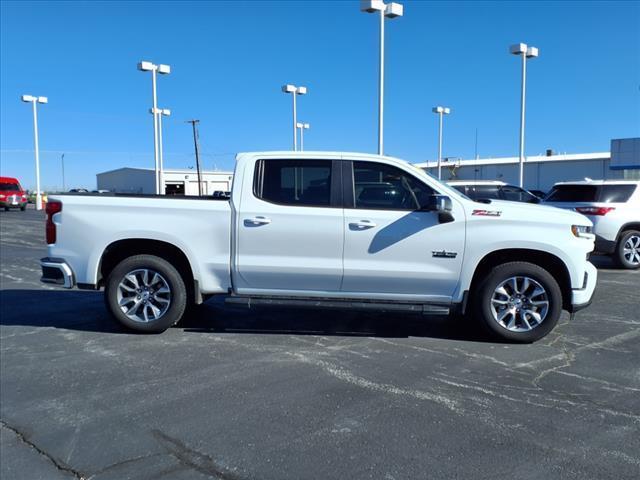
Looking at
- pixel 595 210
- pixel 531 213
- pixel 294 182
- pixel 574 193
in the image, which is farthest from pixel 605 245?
pixel 294 182

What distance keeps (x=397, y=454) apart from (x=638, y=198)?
10137 mm

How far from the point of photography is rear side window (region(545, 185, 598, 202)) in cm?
→ 1166

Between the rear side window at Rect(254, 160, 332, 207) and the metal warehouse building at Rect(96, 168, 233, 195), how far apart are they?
51427 mm

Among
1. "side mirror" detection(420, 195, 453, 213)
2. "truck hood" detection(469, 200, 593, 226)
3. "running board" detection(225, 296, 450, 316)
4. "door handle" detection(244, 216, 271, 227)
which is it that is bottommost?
"running board" detection(225, 296, 450, 316)

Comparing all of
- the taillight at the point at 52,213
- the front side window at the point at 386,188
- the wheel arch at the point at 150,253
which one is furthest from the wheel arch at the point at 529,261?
the taillight at the point at 52,213

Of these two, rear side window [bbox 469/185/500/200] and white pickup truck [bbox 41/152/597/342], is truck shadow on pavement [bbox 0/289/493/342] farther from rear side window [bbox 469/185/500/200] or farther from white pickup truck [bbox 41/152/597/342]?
rear side window [bbox 469/185/500/200]

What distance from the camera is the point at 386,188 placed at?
6.17 metres

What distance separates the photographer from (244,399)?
4520 mm

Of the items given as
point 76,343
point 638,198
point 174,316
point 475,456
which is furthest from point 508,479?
point 638,198

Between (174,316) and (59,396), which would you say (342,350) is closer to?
(174,316)

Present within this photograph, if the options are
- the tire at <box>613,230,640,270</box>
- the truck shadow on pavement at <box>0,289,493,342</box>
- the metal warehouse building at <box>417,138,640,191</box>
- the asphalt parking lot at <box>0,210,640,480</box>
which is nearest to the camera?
the asphalt parking lot at <box>0,210,640,480</box>

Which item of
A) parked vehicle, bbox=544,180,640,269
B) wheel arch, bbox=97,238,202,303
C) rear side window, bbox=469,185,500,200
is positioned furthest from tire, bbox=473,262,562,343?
rear side window, bbox=469,185,500,200

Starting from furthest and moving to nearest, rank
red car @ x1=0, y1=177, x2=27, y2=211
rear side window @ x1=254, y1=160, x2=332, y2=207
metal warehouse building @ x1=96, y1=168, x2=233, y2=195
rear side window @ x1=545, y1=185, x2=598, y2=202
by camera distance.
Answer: metal warehouse building @ x1=96, y1=168, x2=233, y2=195 → red car @ x1=0, y1=177, x2=27, y2=211 → rear side window @ x1=545, y1=185, x2=598, y2=202 → rear side window @ x1=254, y1=160, x2=332, y2=207

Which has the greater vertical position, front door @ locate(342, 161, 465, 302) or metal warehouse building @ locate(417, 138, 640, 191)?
metal warehouse building @ locate(417, 138, 640, 191)
